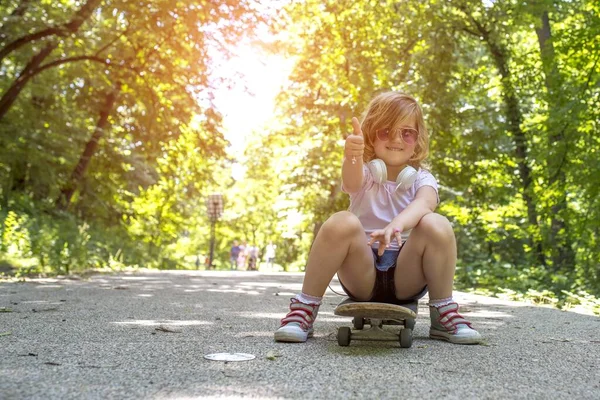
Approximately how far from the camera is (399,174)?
393 cm

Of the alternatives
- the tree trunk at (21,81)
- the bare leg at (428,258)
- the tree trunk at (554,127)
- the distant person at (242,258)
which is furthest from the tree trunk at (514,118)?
the distant person at (242,258)

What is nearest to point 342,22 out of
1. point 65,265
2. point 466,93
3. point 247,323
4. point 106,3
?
point 466,93

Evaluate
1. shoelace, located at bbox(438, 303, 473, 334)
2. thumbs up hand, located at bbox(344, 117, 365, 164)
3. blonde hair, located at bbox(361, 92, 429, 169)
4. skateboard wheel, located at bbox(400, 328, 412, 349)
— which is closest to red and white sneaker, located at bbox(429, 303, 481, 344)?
shoelace, located at bbox(438, 303, 473, 334)

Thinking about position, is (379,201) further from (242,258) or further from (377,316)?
(242,258)

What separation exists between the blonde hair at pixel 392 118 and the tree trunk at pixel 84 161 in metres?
13.3

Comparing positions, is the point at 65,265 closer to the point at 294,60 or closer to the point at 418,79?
the point at 418,79

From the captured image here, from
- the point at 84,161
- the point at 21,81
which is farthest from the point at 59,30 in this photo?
the point at 84,161

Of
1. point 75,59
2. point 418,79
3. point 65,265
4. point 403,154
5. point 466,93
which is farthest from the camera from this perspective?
point 466,93

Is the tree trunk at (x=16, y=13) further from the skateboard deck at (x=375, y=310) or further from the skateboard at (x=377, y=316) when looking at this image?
the skateboard deck at (x=375, y=310)

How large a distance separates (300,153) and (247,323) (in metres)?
17.0

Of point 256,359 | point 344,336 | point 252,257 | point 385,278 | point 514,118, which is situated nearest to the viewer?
point 256,359

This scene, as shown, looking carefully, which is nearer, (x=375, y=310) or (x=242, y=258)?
(x=375, y=310)

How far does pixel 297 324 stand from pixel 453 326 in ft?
2.76

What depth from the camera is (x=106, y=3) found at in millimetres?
11539
